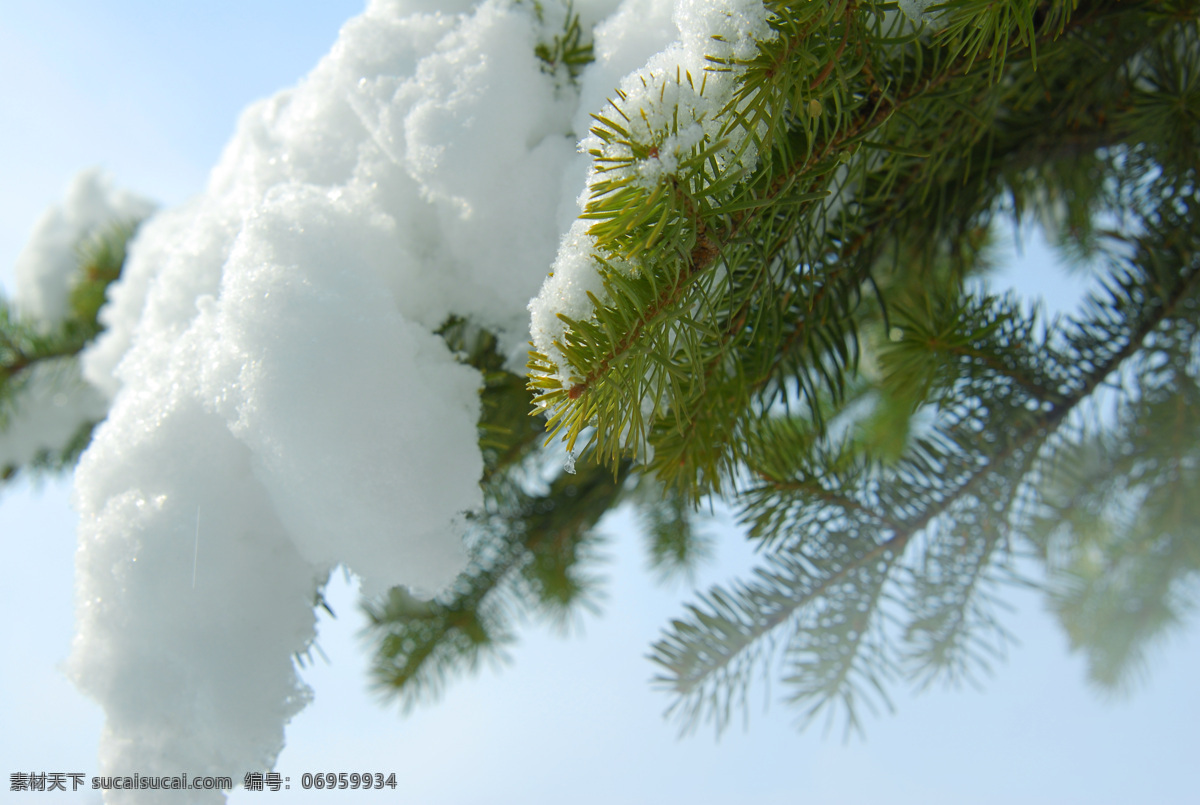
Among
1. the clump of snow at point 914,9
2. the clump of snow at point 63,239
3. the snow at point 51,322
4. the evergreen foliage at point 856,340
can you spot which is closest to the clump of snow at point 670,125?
the evergreen foliage at point 856,340

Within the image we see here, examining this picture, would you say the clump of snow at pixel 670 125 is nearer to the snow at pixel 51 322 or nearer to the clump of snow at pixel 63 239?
the snow at pixel 51 322

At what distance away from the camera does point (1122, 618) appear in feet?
4.38

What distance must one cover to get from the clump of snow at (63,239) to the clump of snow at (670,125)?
1.11 m

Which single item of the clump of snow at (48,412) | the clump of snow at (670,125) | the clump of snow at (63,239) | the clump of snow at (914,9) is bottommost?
the clump of snow at (670,125)

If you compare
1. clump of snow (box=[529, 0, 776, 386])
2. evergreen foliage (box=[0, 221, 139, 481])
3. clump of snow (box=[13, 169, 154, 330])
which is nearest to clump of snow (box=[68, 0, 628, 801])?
clump of snow (box=[529, 0, 776, 386])

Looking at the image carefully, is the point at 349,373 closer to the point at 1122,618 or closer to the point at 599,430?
the point at 599,430

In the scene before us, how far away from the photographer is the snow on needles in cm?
Result: 39

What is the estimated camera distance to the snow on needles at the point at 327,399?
393 mm

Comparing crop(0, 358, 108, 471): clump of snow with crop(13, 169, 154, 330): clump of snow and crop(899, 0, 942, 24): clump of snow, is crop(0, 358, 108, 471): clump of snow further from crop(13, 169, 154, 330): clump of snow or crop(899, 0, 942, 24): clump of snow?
crop(899, 0, 942, 24): clump of snow

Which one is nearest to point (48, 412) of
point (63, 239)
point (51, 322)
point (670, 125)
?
point (51, 322)

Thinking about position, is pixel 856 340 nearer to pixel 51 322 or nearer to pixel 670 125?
pixel 670 125

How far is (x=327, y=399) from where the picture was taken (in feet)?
1.26

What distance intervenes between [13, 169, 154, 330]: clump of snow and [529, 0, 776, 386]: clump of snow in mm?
1111

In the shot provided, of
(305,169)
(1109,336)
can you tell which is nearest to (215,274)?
(305,169)
